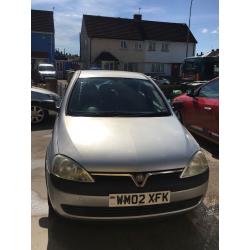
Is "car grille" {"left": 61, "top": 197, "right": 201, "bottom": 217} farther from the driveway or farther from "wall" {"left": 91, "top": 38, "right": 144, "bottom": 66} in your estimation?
"wall" {"left": 91, "top": 38, "right": 144, "bottom": 66}

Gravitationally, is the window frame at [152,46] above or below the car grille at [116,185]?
above

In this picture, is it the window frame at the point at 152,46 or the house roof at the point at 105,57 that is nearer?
the house roof at the point at 105,57

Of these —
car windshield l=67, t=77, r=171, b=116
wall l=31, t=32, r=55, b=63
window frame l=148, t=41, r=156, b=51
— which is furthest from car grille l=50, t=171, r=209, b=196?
window frame l=148, t=41, r=156, b=51

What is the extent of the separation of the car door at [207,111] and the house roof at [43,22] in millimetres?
33204

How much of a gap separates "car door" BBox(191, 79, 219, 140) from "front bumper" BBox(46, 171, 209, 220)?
314 cm

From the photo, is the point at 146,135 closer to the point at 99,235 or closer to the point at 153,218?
the point at 153,218

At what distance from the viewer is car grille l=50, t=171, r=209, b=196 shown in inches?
111

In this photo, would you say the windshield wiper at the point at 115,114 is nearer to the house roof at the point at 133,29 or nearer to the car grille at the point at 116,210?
the car grille at the point at 116,210

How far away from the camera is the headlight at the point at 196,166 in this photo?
3047 mm

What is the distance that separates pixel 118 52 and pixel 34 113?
3247cm

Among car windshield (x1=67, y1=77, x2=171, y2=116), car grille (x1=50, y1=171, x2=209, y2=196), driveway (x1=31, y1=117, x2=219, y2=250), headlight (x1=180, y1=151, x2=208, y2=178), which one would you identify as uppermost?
car windshield (x1=67, y1=77, x2=171, y2=116)

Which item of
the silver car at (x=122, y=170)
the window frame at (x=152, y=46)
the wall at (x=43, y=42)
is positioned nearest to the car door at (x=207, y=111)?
the silver car at (x=122, y=170)

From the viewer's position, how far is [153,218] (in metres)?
2.95
